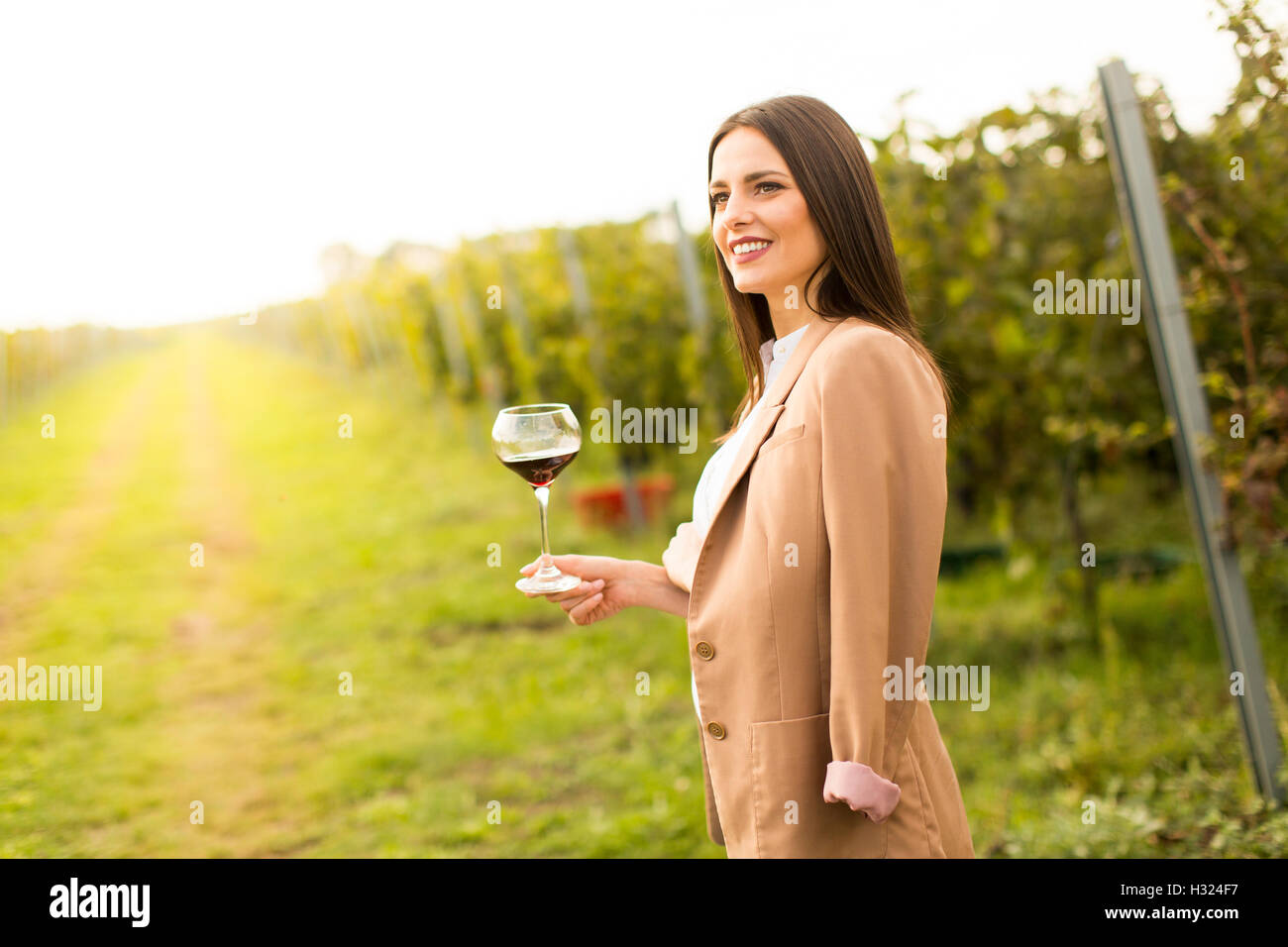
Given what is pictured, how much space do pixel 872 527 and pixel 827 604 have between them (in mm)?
144

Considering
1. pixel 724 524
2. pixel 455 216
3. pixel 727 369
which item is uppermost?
pixel 455 216

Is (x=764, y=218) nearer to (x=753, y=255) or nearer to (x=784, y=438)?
(x=753, y=255)

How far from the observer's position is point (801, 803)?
4.78 ft

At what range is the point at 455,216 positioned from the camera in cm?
1018

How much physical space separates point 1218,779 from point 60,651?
5.12 m

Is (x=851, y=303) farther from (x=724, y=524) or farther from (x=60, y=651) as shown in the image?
(x=60, y=651)

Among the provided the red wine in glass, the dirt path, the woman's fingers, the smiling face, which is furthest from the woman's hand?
the dirt path

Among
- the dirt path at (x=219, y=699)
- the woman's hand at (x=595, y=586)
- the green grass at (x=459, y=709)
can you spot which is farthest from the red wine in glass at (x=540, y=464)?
the dirt path at (x=219, y=699)

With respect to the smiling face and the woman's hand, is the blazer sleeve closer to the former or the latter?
the smiling face

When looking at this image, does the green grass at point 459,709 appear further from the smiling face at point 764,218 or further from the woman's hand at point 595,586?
the smiling face at point 764,218

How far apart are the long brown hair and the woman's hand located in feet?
1.88

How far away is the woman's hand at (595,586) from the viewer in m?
1.75

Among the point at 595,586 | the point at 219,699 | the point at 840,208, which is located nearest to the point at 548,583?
the point at 595,586
